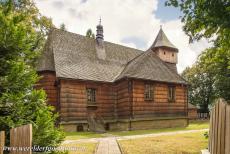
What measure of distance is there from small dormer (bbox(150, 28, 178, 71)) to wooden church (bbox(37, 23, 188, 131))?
31.5 feet

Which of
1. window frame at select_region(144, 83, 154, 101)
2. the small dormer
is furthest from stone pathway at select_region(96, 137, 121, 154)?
the small dormer

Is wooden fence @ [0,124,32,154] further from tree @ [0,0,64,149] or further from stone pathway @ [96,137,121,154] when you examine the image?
stone pathway @ [96,137,121,154]

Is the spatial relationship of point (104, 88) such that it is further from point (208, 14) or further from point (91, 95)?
point (208, 14)

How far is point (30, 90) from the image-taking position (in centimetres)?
714

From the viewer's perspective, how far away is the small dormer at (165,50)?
124 ft

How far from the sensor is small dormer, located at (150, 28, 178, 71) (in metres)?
A: 37.7

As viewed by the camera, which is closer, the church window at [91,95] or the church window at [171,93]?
the church window at [91,95]

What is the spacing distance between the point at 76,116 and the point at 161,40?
833 inches

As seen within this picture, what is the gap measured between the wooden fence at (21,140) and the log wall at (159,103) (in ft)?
58.1

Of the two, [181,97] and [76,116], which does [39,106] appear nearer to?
[76,116]

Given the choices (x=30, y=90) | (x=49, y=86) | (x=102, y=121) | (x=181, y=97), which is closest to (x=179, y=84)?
(x=181, y=97)

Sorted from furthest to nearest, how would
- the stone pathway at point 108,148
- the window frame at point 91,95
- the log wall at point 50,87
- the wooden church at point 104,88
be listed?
the window frame at point 91,95 < the log wall at point 50,87 < the wooden church at point 104,88 < the stone pathway at point 108,148

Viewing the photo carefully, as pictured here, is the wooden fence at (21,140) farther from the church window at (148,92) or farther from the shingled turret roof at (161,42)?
the shingled turret roof at (161,42)

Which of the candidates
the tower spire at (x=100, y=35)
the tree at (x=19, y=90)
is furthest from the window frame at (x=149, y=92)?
the tree at (x=19, y=90)
